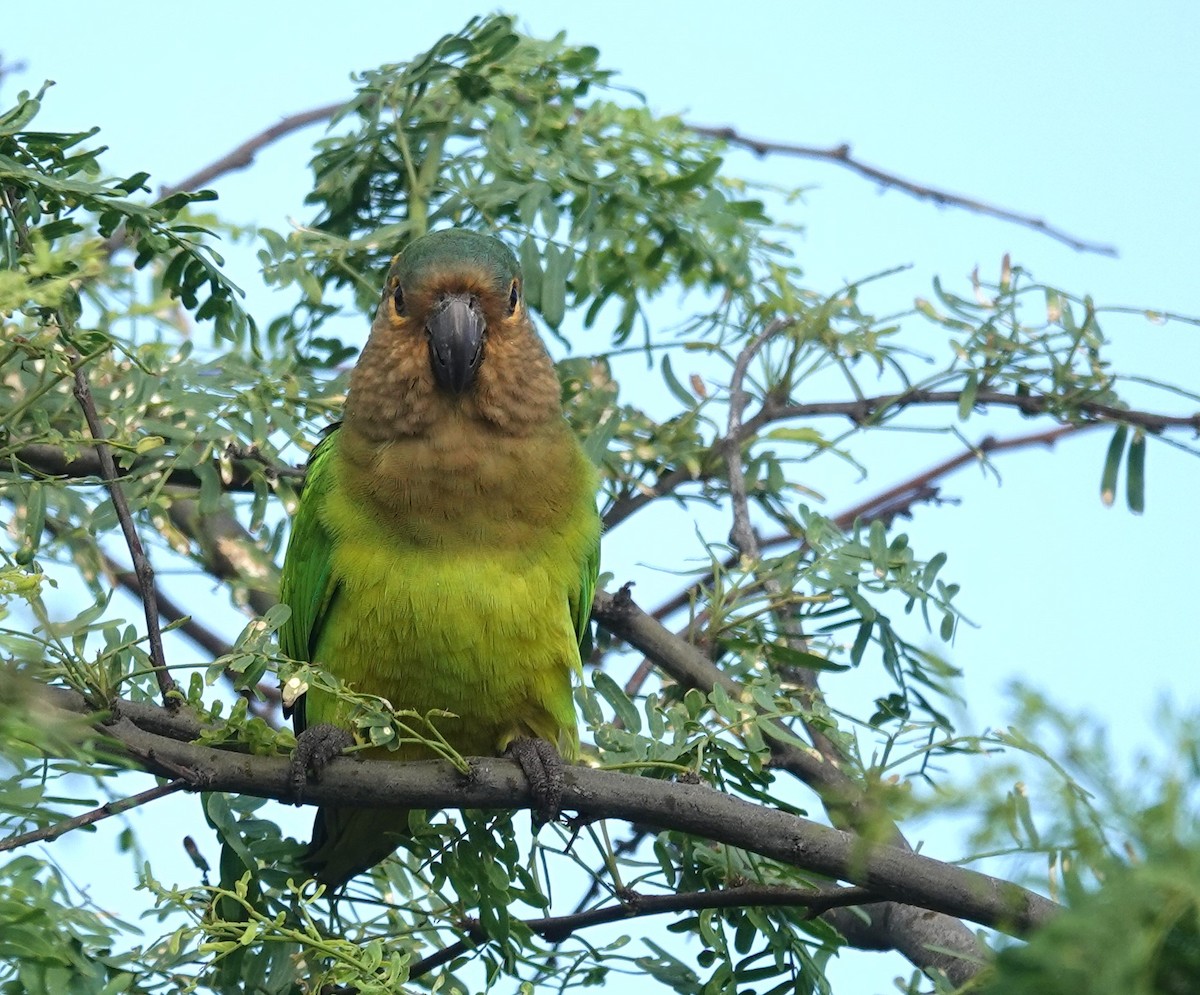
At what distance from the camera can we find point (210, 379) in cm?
294

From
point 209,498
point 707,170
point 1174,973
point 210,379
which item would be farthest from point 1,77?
point 1174,973

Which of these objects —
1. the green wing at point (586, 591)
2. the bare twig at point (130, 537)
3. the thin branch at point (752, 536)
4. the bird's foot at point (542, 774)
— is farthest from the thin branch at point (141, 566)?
the thin branch at point (752, 536)

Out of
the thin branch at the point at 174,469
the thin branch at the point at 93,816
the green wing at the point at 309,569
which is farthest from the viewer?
the green wing at the point at 309,569

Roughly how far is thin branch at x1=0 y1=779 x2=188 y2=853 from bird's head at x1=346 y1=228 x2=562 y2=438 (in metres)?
A: 1.26

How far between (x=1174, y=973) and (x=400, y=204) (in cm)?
290

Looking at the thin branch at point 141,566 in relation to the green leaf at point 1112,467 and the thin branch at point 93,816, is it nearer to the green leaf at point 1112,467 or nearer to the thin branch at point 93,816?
the thin branch at point 93,816

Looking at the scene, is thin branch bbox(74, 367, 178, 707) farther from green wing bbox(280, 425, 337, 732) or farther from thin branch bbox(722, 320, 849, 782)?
thin branch bbox(722, 320, 849, 782)

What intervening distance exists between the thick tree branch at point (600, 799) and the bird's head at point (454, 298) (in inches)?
41.7

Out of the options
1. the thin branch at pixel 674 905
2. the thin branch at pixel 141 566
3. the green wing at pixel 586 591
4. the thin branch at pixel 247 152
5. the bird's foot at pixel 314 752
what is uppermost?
the thin branch at pixel 247 152

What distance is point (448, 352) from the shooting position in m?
3.07

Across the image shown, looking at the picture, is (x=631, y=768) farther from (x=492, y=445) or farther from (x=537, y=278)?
(x=537, y=278)

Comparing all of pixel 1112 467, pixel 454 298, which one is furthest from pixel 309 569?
pixel 1112 467

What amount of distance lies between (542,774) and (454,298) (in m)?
1.19

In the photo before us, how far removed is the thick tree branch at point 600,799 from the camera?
188cm
